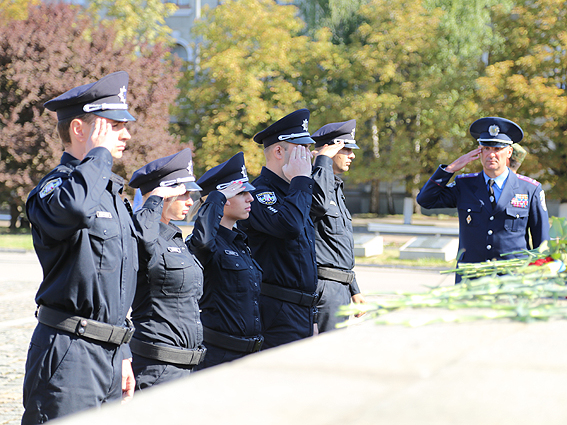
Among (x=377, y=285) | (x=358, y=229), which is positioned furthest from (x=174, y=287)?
(x=358, y=229)

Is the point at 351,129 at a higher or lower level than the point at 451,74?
lower

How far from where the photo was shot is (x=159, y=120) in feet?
77.9

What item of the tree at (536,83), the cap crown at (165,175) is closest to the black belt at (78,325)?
the cap crown at (165,175)

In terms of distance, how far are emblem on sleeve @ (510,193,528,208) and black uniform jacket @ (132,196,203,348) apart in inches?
100

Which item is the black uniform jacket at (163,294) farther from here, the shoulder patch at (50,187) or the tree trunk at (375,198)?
the tree trunk at (375,198)

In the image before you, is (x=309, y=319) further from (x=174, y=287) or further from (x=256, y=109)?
(x=256, y=109)

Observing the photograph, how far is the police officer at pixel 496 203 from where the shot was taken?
4840mm

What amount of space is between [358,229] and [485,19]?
11603 millimetres

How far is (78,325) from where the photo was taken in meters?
2.76

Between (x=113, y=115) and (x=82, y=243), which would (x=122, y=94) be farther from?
(x=82, y=243)

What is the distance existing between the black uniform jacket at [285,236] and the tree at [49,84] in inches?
708

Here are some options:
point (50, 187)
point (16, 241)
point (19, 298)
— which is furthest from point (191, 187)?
point (16, 241)

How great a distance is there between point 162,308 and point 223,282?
1.58ft

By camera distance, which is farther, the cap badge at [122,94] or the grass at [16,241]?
the grass at [16,241]
